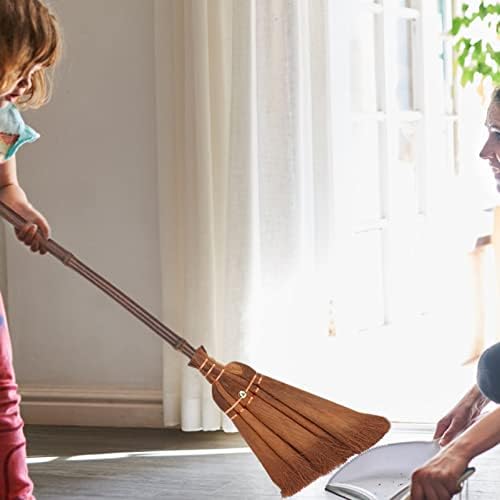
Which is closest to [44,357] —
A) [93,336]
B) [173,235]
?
[93,336]

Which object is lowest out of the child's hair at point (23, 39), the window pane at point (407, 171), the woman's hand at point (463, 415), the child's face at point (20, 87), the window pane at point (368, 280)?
the window pane at point (368, 280)

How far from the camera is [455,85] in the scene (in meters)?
5.71

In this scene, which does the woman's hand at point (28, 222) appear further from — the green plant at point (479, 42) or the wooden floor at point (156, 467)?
the green plant at point (479, 42)

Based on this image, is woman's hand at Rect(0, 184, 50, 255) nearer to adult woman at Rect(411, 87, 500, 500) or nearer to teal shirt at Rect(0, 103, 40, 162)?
teal shirt at Rect(0, 103, 40, 162)

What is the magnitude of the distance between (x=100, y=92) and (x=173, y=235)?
1.83 ft

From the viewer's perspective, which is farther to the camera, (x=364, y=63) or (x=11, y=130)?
(x=364, y=63)

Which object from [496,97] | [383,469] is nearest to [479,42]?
[496,97]

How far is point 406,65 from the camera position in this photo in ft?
16.7

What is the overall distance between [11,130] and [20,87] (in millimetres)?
244

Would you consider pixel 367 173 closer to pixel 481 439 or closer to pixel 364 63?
pixel 364 63

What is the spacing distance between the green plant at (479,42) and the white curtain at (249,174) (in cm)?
124

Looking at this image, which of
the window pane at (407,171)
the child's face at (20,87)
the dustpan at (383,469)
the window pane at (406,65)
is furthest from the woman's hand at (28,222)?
the window pane at (406,65)

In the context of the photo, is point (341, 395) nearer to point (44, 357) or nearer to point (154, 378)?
point (154, 378)

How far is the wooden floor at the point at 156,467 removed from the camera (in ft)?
10.5
